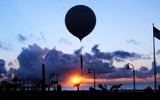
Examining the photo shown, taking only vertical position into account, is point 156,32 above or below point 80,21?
above

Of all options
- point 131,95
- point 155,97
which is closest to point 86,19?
point 155,97

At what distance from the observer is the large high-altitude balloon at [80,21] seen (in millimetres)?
26219

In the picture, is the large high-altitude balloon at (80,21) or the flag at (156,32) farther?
the flag at (156,32)

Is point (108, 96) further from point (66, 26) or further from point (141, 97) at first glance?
point (66, 26)

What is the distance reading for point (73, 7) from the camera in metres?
26.7

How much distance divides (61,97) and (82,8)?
23165 millimetres

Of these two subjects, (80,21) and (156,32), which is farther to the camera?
(156,32)

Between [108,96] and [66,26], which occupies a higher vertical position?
[66,26]

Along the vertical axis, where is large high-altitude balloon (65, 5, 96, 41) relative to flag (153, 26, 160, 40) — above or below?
below

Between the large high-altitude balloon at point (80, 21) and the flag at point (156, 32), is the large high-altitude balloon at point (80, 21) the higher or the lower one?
the lower one

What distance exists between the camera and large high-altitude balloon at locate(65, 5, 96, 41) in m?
26.2

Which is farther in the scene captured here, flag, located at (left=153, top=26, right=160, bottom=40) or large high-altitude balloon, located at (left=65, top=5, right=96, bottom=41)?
flag, located at (left=153, top=26, right=160, bottom=40)

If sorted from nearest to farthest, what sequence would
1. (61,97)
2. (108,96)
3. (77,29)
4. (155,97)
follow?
(77,29)
(155,97)
(108,96)
(61,97)

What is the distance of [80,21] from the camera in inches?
1036
